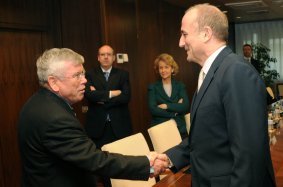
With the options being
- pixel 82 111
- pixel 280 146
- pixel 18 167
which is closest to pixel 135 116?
pixel 82 111

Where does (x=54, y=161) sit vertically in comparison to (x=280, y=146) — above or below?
above

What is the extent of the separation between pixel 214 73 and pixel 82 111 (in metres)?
→ 3.26

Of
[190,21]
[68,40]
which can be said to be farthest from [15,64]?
[190,21]

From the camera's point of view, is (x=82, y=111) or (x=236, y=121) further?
(x=82, y=111)

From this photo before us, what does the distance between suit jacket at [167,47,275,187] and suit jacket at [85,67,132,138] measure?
2.24 meters

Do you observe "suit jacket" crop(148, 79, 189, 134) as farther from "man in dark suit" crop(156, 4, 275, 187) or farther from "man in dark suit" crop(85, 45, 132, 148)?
"man in dark suit" crop(156, 4, 275, 187)

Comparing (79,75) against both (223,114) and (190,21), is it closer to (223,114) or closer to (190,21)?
(190,21)

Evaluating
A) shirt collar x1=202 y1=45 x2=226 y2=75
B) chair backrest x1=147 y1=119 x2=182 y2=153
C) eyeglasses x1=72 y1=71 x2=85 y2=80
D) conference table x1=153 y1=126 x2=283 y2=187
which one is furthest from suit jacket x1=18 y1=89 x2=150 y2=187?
chair backrest x1=147 y1=119 x2=182 y2=153

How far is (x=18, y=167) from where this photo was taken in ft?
12.9

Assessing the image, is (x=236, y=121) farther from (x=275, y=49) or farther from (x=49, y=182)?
(x=275, y=49)

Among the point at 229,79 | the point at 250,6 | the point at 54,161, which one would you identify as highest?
the point at 250,6

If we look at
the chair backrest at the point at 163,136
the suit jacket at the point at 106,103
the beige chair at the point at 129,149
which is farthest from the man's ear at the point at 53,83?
the suit jacket at the point at 106,103

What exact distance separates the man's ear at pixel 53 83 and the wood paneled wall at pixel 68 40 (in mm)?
2073

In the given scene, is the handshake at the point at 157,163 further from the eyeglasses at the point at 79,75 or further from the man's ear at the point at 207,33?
the man's ear at the point at 207,33
